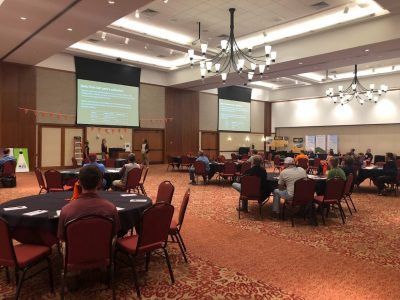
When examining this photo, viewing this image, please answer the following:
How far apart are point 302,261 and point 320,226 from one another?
6.00 feet

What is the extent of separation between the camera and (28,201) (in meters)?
3.92

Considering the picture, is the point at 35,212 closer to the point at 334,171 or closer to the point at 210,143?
the point at 334,171

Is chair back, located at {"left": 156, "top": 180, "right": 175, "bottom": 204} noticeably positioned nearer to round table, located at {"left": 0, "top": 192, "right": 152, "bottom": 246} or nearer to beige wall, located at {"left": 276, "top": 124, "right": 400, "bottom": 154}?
round table, located at {"left": 0, "top": 192, "right": 152, "bottom": 246}

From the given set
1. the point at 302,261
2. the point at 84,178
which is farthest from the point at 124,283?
the point at 302,261

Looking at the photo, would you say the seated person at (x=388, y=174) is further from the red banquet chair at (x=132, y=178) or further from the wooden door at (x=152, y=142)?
the wooden door at (x=152, y=142)

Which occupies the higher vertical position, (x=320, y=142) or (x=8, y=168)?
(x=320, y=142)

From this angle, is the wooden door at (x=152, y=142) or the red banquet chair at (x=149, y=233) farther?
the wooden door at (x=152, y=142)

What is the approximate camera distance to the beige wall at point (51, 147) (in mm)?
13984

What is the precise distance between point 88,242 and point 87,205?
296mm

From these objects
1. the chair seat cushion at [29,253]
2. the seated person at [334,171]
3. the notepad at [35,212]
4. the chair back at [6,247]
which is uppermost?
the seated person at [334,171]

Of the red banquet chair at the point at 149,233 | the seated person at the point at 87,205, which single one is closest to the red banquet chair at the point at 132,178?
the red banquet chair at the point at 149,233

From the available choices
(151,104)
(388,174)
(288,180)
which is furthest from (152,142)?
(288,180)

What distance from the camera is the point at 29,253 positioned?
2.99 meters

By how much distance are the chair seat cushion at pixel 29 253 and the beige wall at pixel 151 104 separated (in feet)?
46.1
